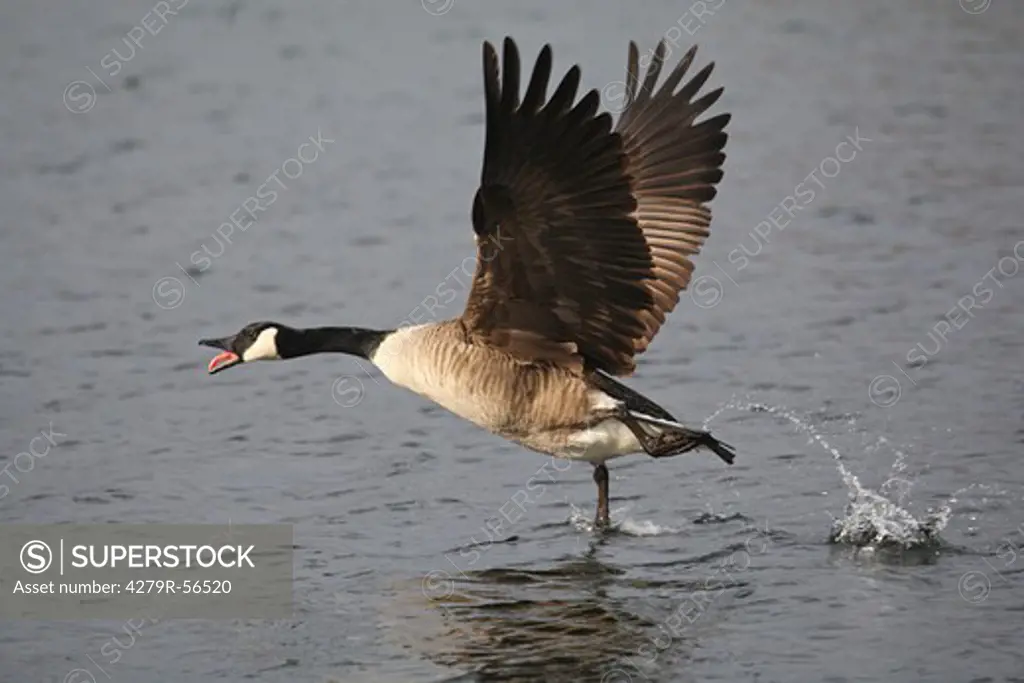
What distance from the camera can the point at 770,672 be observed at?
22.4ft

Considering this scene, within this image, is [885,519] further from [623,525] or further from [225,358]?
[225,358]

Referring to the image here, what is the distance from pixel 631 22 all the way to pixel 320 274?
464 cm

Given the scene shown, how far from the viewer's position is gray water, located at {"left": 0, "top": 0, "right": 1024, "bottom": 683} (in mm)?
7367

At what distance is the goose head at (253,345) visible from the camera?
8.73 meters

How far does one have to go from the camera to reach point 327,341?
8719 mm

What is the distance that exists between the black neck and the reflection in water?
4.20 ft

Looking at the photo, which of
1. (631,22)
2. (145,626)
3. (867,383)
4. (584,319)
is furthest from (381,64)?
(145,626)

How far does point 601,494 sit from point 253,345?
5.98 ft

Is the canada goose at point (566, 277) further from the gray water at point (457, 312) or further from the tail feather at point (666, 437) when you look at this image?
the gray water at point (457, 312)

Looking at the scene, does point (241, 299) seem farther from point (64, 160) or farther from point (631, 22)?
point (631, 22)

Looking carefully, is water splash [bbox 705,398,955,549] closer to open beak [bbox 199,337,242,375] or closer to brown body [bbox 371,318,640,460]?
brown body [bbox 371,318,640,460]

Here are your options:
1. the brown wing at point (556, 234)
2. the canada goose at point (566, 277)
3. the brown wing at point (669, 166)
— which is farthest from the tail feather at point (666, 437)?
the brown wing at point (669, 166)

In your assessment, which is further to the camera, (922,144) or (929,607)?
(922,144)

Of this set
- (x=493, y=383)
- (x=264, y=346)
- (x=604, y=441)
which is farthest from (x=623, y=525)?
(x=264, y=346)
